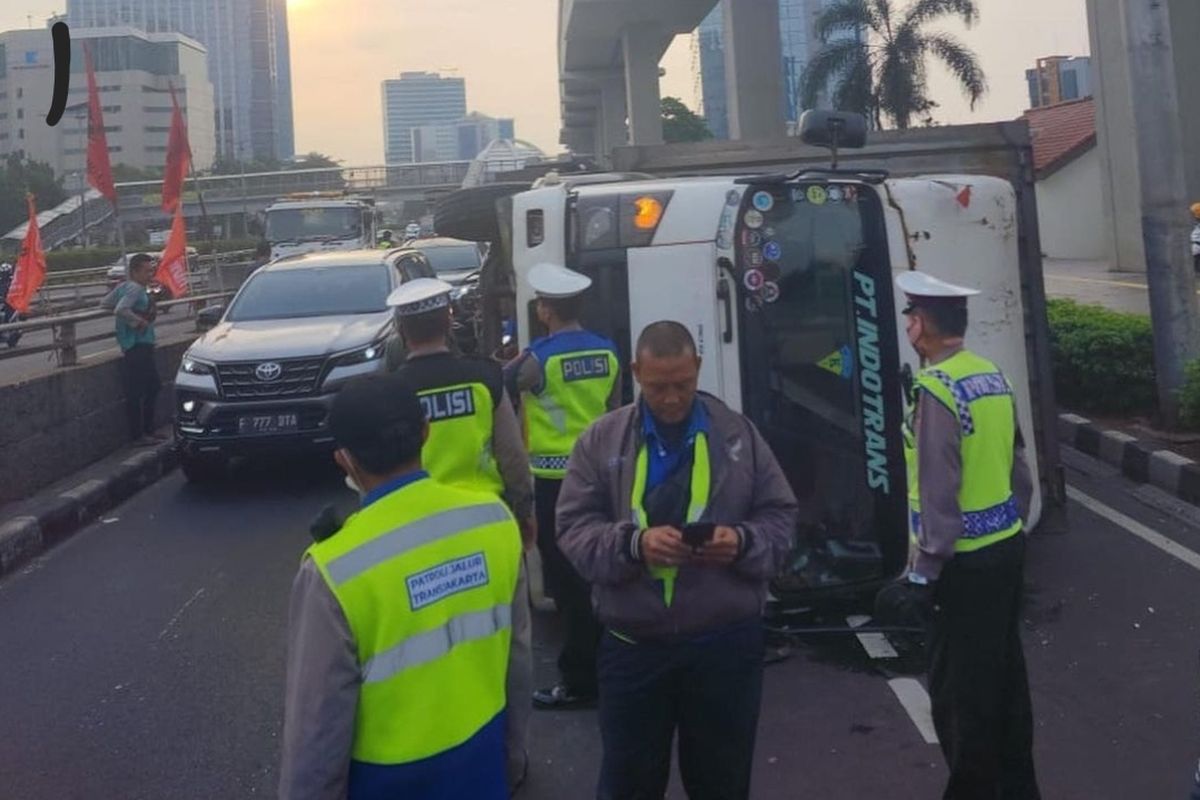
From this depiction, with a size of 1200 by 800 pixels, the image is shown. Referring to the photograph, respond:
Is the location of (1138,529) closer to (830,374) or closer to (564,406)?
(830,374)

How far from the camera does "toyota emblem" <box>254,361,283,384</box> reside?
11.1 meters

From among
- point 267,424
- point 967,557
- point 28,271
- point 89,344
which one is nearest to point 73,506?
point 267,424

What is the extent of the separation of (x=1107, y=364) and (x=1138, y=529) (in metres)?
3.73

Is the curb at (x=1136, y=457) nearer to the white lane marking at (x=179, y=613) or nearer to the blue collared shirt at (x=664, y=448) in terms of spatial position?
the white lane marking at (x=179, y=613)

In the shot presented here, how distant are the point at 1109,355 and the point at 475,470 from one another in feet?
28.3

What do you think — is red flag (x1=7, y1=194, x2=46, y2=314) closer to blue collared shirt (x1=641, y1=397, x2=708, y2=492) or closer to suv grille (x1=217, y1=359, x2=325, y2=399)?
suv grille (x1=217, y1=359, x2=325, y2=399)

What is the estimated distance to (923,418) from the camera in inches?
167

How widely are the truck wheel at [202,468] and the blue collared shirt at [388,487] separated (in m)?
9.03

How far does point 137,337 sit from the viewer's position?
12.4 meters

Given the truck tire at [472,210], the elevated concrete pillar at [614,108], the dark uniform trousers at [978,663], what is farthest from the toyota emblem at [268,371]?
the elevated concrete pillar at [614,108]

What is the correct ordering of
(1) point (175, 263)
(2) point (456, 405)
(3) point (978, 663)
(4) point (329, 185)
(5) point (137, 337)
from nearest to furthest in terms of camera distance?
1. (3) point (978, 663)
2. (2) point (456, 405)
3. (5) point (137, 337)
4. (1) point (175, 263)
5. (4) point (329, 185)

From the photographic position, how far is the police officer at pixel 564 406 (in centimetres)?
556

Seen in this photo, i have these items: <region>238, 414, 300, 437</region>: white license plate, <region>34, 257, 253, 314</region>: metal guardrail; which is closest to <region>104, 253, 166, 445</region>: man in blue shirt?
<region>238, 414, 300, 437</region>: white license plate

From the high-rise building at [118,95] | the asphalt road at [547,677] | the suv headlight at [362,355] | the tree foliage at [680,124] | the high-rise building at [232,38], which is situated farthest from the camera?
the high-rise building at [232,38]
